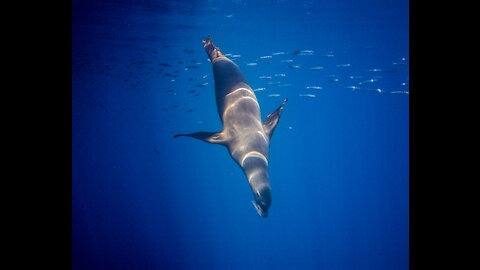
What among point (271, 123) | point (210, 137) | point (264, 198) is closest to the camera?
point (264, 198)

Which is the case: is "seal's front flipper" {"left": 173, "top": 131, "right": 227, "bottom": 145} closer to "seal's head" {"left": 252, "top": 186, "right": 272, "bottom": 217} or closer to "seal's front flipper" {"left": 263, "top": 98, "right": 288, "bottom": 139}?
"seal's front flipper" {"left": 263, "top": 98, "right": 288, "bottom": 139}

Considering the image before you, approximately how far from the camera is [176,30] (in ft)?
42.8

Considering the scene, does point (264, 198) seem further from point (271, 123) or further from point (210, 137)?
point (271, 123)

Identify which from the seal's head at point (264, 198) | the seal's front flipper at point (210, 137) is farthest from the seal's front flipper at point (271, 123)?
the seal's head at point (264, 198)

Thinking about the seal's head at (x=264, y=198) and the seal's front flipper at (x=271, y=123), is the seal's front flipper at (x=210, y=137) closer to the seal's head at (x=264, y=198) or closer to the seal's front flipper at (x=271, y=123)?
the seal's front flipper at (x=271, y=123)

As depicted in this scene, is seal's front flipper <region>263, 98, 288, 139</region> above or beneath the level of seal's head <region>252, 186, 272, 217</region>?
above

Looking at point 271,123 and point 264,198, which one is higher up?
point 271,123

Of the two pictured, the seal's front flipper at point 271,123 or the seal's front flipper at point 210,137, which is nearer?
the seal's front flipper at point 210,137

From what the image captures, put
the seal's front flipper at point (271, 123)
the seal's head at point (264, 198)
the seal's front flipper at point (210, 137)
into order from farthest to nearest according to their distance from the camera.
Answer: the seal's front flipper at point (271, 123) → the seal's front flipper at point (210, 137) → the seal's head at point (264, 198)

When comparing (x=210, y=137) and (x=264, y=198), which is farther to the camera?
(x=210, y=137)

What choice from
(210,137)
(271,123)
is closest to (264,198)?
(210,137)

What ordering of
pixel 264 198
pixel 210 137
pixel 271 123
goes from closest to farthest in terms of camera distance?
pixel 264 198, pixel 210 137, pixel 271 123

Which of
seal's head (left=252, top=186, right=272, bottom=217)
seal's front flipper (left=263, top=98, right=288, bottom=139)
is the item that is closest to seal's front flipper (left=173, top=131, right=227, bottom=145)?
seal's front flipper (left=263, top=98, right=288, bottom=139)
